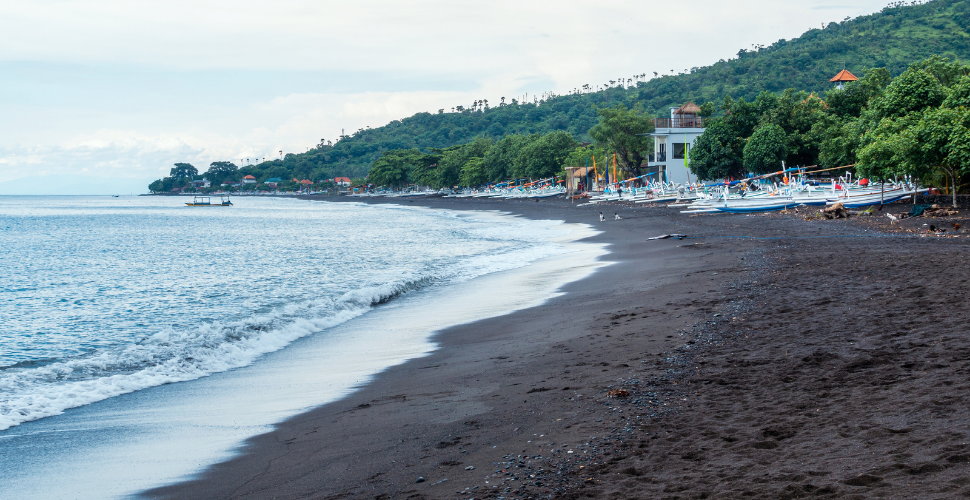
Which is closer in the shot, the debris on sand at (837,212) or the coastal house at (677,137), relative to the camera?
the debris on sand at (837,212)

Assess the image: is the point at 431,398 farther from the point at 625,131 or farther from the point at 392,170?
the point at 392,170

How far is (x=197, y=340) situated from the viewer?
12.5 m

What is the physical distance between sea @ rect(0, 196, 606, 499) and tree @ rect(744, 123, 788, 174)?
95.9 ft

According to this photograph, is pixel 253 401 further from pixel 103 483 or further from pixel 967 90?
pixel 967 90

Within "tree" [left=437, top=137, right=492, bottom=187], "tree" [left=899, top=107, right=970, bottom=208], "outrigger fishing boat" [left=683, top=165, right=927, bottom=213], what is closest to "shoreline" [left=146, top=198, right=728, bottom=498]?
"tree" [left=899, top=107, right=970, bottom=208]

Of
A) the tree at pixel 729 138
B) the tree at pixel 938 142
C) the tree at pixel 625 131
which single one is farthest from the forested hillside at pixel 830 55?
the tree at pixel 938 142

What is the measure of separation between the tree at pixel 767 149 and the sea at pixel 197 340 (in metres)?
29.2

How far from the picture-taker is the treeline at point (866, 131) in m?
27.5

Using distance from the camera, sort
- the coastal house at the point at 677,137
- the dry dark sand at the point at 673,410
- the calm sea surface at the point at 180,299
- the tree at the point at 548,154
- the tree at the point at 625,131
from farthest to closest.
Result: the tree at the point at 548,154 < the tree at the point at 625,131 < the coastal house at the point at 677,137 < the calm sea surface at the point at 180,299 < the dry dark sand at the point at 673,410

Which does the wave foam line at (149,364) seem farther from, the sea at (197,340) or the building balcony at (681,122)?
the building balcony at (681,122)

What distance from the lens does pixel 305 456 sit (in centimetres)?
623

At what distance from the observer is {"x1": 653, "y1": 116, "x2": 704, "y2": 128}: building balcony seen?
74.8 meters

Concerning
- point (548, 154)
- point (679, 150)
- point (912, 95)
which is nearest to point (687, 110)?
point (679, 150)

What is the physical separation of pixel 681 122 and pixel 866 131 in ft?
123
